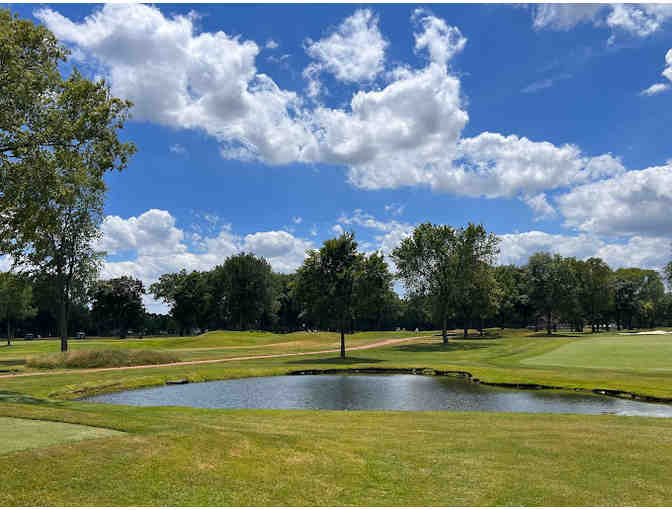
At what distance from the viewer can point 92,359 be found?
41.9m

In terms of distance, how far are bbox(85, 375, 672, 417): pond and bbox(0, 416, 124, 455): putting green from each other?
512 inches

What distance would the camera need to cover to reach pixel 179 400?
1080 inches

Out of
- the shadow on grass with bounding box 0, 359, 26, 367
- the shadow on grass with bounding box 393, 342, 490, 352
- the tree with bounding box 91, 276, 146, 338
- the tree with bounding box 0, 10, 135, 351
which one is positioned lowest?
the shadow on grass with bounding box 393, 342, 490, 352

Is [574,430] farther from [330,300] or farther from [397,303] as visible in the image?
[397,303]

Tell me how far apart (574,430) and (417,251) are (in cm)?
6896

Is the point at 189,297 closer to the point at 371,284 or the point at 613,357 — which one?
the point at 371,284

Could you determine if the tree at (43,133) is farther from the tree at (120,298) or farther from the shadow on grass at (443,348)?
the tree at (120,298)

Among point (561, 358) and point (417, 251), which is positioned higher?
point (417, 251)

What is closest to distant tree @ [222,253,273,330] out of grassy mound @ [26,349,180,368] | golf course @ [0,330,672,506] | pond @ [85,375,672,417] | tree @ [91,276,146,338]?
tree @ [91,276,146,338]

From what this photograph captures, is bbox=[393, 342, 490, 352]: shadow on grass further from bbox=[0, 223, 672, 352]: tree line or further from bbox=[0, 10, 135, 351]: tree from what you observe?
bbox=[0, 10, 135, 351]: tree

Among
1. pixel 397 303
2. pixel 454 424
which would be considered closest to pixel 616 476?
pixel 454 424

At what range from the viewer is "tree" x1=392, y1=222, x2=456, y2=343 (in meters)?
83.6

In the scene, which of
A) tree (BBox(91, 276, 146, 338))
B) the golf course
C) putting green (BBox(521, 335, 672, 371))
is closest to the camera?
the golf course

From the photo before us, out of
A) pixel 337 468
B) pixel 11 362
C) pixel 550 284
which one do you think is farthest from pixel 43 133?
pixel 550 284
